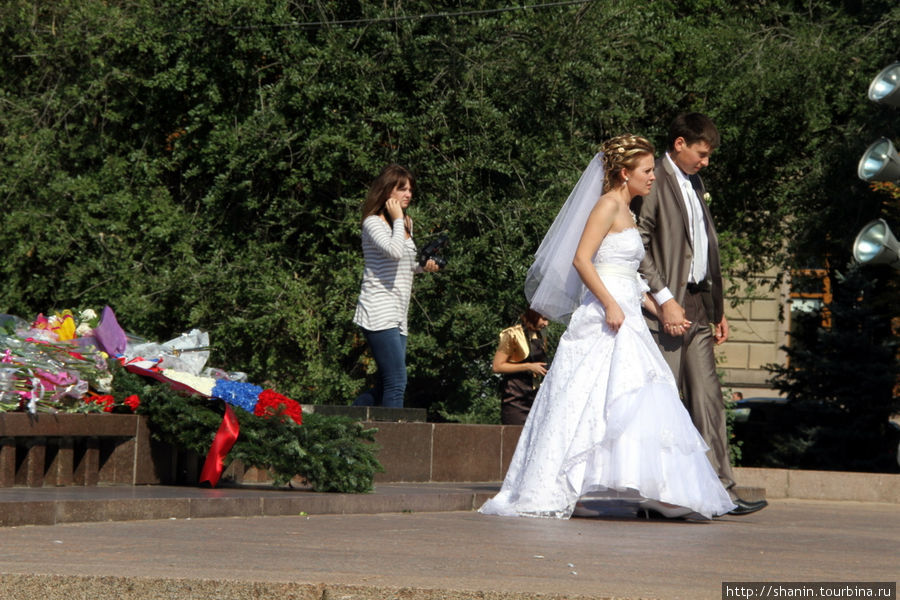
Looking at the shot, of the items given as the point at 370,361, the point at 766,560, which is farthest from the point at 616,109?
the point at 766,560

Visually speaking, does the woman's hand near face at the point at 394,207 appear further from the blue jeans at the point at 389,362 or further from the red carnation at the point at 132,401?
the red carnation at the point at 132,401

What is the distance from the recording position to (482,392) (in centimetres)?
1366

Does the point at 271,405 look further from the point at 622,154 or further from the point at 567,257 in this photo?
the point at 622,154

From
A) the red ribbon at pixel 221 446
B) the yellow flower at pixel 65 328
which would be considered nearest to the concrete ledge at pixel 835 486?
the red ribbon at pixel 221 446

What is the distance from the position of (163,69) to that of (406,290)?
5980 mm

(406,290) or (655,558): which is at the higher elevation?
(406,290)

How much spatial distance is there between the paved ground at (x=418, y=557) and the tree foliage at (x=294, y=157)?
611 centimetres

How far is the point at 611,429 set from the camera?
7.18 meters

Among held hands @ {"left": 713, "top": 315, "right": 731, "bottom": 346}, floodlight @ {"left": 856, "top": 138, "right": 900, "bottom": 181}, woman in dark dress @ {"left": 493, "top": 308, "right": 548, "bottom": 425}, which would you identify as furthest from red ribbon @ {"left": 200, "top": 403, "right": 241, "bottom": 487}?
floodlight @ {"left": 856, "top": 138, "right": 900, "bottom": 181}

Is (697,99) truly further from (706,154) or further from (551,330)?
(706,154)

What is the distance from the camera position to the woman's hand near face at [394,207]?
9.51 meters

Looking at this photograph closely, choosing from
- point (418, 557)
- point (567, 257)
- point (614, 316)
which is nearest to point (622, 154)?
point (567, 257)

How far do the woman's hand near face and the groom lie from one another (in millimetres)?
2072

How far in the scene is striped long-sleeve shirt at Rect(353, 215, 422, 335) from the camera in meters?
9.38
